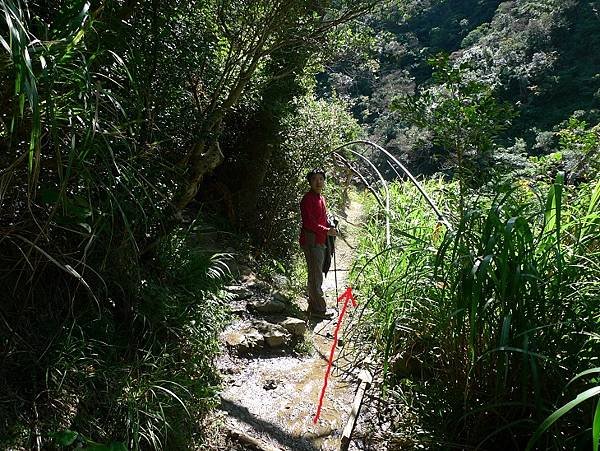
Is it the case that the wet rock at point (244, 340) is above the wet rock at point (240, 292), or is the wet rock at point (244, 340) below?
below

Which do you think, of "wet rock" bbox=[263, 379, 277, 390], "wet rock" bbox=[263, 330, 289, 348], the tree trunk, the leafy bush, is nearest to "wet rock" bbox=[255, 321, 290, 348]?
"wet rock" bbox=[263, 330, 289, 348]

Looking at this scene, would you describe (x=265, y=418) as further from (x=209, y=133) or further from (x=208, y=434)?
(x=209, y=133)

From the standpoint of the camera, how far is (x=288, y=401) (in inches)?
132

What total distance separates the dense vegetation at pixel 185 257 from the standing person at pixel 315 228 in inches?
23.5

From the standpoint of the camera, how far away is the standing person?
4.82 m

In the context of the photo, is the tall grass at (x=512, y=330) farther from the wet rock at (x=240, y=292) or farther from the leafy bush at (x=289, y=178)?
the leafy bush at (x=289, y=178)

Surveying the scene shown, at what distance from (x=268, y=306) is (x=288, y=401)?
4.64 ft

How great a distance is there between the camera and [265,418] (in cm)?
311

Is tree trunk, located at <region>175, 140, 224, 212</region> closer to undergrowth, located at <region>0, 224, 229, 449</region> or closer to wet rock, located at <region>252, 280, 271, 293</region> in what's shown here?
undergrowth, located at <region>0, 224, 229, 449</region>

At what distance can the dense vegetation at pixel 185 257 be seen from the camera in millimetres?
1887

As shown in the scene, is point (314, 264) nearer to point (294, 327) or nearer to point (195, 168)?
point (294, 327)

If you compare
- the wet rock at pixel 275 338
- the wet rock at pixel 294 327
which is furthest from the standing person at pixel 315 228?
the wet rock at pixel 275 338

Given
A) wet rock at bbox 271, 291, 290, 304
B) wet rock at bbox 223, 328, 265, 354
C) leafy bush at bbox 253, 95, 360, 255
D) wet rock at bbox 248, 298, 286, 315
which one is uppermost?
leafy bush at bbox 253, 95, 360, 255

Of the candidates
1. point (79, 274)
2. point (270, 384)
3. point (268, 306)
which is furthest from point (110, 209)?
point (268, 306)
